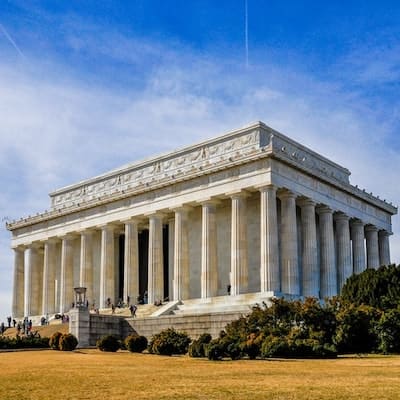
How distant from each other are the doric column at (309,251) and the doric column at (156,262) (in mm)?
14335

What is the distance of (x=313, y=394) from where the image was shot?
18.1m

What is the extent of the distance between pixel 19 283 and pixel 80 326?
39131 millimetres

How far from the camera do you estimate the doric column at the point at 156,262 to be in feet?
220

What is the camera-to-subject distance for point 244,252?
60.2m

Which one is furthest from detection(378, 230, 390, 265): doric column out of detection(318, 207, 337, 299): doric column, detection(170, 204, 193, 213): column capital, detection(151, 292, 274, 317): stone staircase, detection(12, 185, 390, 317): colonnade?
detection(151, 292, 274, 317): stone staircase

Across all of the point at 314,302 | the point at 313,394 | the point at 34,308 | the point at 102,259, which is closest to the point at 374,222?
the point at 102,259

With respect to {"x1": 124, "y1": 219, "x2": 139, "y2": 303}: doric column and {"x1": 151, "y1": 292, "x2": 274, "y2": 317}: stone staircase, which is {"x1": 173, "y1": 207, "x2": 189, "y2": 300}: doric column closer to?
{"x1": 151, "y1": 292, "x2": 274, "y2": 317}: stone staircase

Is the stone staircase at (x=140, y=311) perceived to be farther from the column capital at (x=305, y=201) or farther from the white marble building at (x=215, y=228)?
the column capital at (x=305, y=201)

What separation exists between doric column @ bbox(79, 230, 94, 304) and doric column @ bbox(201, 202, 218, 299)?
17.4 m

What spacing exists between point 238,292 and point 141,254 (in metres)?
21.2

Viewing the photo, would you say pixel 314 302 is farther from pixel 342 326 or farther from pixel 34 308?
pixel 34 308

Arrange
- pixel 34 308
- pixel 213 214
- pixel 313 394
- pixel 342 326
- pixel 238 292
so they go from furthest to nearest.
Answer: pixel 34 308 < pixel 213 214 < pixel 238 292 < pixel 342 326 < pixel 313 394

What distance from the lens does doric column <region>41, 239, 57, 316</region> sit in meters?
80.6

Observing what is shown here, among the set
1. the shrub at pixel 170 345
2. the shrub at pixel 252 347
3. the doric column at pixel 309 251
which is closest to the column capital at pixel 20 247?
the doric column at pixel 309 251
